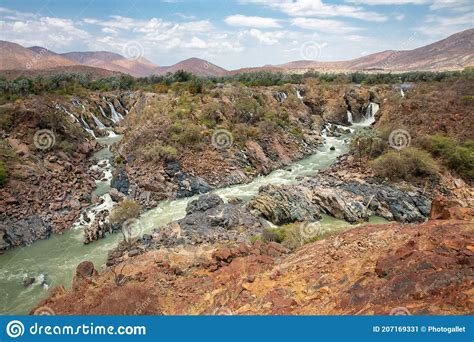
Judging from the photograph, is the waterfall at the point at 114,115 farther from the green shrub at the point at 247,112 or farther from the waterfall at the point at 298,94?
the waterfall at the point at 298,94

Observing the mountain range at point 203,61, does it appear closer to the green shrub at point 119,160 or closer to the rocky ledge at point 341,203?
the green shrub at point 119,160

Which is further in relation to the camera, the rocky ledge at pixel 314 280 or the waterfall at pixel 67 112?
the waterfall at pixel 67 112

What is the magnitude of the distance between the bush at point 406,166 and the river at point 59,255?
5.96 m

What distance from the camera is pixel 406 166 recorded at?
70.8 ft

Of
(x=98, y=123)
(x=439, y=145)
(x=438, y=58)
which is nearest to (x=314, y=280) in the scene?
(x=439, y=145)

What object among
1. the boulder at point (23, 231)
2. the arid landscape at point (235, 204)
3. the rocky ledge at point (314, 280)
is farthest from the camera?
the boulder at point (23, 231)

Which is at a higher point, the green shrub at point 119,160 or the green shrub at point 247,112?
the green shrub at point 247,112

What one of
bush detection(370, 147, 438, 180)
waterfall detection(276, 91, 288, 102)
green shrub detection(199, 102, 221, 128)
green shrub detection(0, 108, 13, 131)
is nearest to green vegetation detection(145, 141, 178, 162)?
green shrub detection(199, 102, 221, 128)

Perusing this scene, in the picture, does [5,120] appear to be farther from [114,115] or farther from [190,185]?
[114,115]

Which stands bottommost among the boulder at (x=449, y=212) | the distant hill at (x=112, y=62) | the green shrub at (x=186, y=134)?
the boulder at (x=449, y=212)

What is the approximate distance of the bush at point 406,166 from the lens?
2158 cm

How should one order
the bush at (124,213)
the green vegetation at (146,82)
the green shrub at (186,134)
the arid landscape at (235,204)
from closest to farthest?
the arid landscape at (235,204) < the bush at (124,213) < the green shrub at (186,134) < the green vegetation at (146,82)

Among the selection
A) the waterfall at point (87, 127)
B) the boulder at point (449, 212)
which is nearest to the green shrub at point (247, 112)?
the waterfall at point (87, 127)

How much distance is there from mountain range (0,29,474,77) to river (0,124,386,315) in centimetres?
5891
